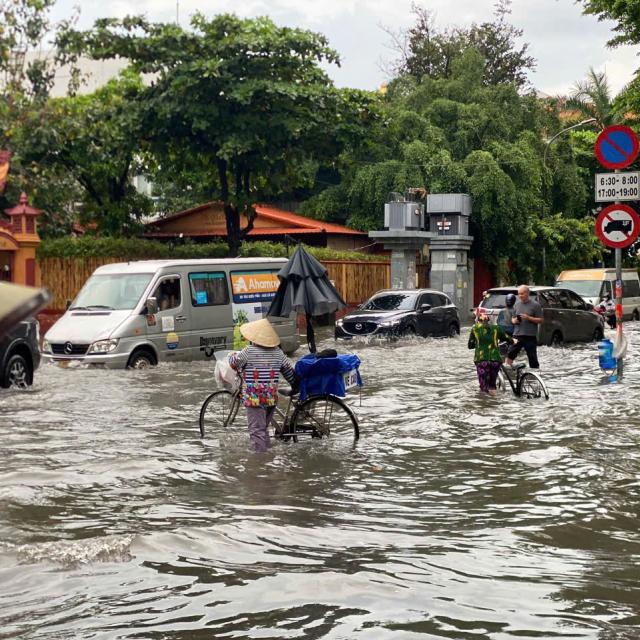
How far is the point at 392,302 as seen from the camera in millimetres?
28484

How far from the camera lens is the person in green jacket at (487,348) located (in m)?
15.3

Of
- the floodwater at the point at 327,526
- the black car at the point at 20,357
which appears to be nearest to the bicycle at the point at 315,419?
the floodwater at the point at 327,526

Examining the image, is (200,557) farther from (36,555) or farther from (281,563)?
(36,555)

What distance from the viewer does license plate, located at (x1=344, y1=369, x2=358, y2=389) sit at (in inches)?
454

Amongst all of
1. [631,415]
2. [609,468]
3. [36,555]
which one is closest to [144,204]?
[631,415]

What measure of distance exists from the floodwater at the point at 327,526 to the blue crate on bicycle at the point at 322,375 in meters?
0.59

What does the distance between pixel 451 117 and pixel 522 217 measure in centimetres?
516

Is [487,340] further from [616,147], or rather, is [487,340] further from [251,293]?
[251,293]

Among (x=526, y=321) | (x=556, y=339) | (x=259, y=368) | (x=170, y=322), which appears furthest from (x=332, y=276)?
(x=259, y=368)

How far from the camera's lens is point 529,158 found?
137ft

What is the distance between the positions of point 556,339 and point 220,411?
15832mm

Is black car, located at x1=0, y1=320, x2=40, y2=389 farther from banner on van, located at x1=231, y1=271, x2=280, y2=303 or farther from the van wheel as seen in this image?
banner on van, located at x1=231, y1=271, x2=280, y2=303

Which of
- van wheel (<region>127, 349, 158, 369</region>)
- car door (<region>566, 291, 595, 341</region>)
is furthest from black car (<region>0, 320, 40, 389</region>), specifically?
car door (<region>566, 291, 595, 341</region>)

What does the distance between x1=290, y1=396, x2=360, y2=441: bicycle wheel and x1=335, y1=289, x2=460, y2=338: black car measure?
15.5m
